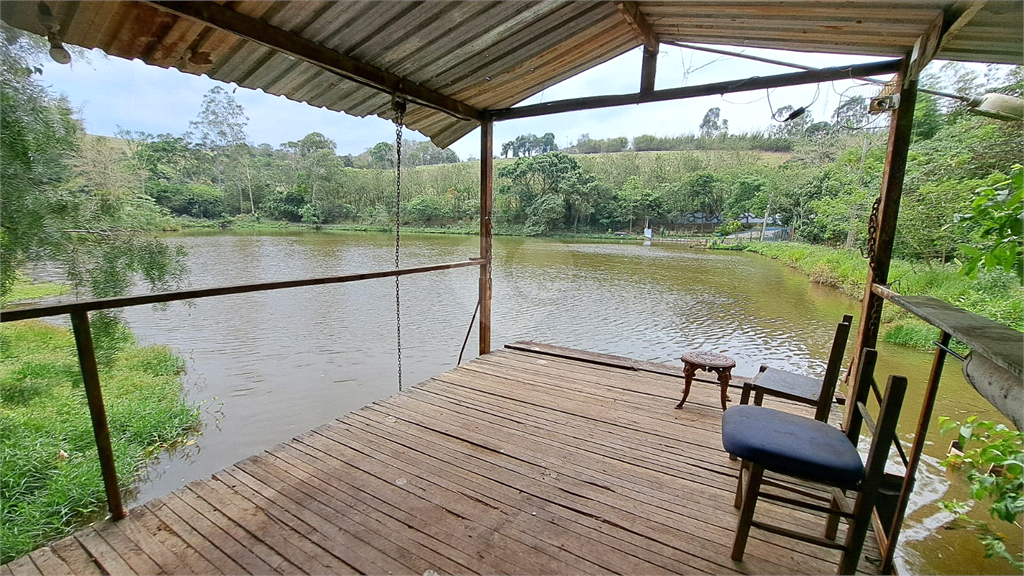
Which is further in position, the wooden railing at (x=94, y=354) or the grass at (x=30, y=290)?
the grass at (x=30, y=290)


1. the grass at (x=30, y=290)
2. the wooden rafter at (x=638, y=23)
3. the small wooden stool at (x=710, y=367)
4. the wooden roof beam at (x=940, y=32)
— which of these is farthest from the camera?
the grass at (x=30, y=290)

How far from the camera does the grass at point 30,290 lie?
551 cm

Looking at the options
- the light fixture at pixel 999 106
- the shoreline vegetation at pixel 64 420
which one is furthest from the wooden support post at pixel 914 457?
the shoreline vegetation at pixel 64 420

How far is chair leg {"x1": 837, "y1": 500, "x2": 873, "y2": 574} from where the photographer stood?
3.72 feet

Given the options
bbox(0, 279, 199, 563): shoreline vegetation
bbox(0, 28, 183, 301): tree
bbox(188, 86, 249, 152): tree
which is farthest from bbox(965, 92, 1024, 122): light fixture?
bbox(188, 86, 249, 152): tree

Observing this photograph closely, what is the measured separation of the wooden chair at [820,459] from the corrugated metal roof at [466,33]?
5.04 feet

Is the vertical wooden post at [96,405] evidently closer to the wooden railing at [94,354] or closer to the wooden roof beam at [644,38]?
the wooden railing at [94,354]

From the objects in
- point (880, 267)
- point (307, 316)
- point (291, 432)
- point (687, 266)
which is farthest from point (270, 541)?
point (687, 266)

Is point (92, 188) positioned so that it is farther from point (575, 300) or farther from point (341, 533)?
point (575, 300)

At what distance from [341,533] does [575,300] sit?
9.01 metres

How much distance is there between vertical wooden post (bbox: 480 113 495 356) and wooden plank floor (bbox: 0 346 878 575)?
4.50 ft

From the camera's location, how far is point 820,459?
114 centimetres

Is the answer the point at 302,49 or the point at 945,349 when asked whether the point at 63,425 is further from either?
the point at 945,349

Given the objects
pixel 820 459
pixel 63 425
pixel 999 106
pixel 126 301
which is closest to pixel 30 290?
pixel 63 425
